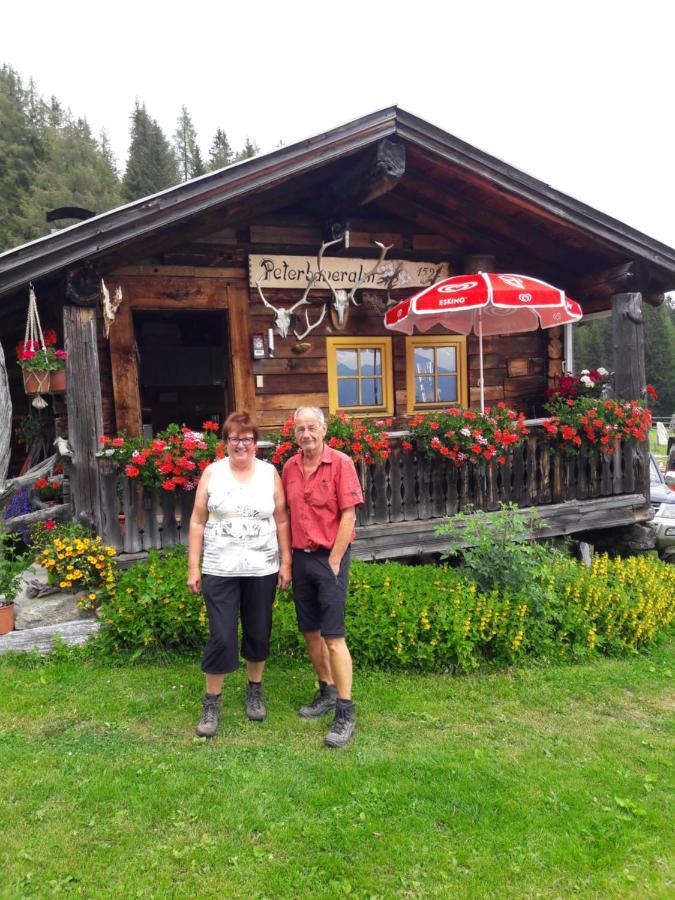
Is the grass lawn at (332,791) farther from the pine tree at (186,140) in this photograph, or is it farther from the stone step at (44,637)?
the pine tree at (186,140)

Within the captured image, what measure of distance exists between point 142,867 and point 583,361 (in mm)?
57816

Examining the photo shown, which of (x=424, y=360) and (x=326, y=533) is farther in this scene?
(x=424, y=360)

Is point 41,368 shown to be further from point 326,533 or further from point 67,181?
point 67,181

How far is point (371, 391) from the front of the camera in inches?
326

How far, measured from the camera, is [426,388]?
8555mm

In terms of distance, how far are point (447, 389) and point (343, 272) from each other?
2197 millimetres

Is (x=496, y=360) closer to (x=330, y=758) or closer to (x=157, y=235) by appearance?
(x=157, y=235)

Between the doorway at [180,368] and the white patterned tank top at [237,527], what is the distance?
829 centimetres

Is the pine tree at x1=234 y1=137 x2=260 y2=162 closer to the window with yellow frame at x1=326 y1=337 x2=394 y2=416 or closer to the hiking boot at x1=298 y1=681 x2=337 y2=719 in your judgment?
the window with yellow frame at x1=326 y1=337 x2=394 y2=416

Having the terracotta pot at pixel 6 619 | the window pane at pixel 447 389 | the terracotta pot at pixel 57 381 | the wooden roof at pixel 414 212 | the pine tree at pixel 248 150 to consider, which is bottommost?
the terracotta pot at pixel 6 619

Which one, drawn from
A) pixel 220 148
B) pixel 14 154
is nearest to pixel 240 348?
pixel 14 154

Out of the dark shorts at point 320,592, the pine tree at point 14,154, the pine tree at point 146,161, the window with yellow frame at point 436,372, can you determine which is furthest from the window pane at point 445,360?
the pine tree at point 146,161

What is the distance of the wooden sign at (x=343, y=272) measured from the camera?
7.50 m

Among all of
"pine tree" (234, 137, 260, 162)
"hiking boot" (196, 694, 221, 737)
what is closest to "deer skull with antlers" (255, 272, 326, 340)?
"hiking boot" (196, 694, 221, 737)
